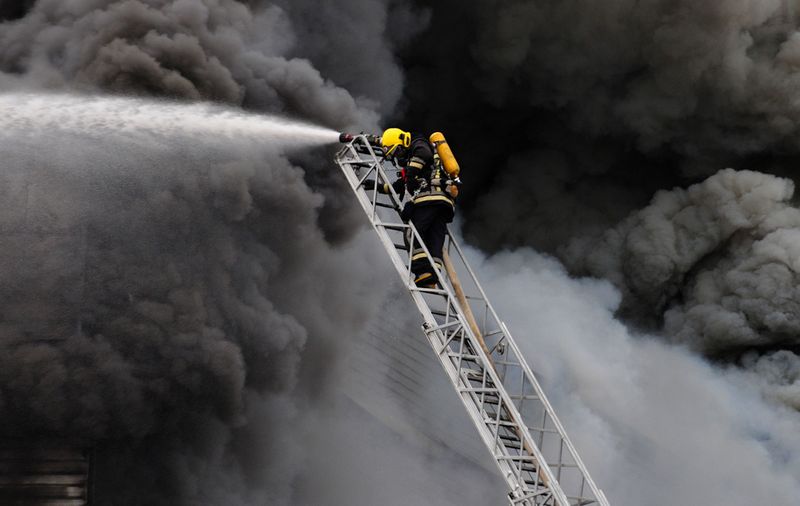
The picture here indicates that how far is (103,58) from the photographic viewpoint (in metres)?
14.0

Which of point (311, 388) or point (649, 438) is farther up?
point (311, 388)

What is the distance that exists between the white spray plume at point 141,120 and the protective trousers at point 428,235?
192 centimetres

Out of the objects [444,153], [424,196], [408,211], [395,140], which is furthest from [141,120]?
[444,153]

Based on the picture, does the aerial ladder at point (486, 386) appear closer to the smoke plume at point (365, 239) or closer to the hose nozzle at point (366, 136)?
the hose nozzle at point (366, 136)

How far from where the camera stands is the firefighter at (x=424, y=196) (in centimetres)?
1152

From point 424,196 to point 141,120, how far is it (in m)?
4.11

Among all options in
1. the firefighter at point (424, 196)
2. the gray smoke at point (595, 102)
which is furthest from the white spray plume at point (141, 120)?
the gray smoke at point (595, 102)

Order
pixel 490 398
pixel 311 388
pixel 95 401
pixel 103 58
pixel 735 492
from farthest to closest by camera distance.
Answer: pixel 735 492 < pixel 311 388 < pixel 103 58 < pixel 95 401 < pixel 490 398

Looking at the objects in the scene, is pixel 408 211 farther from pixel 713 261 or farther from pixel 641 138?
pixel 713 261

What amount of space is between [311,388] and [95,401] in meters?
3.46

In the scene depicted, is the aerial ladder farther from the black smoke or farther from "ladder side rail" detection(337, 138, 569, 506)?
the black smoke

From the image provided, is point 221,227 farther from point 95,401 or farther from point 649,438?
point 649,438

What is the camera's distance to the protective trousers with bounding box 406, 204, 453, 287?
11.5 metres

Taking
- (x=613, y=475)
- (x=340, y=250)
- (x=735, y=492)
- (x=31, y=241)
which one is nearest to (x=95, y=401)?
(x=31, y=241)
